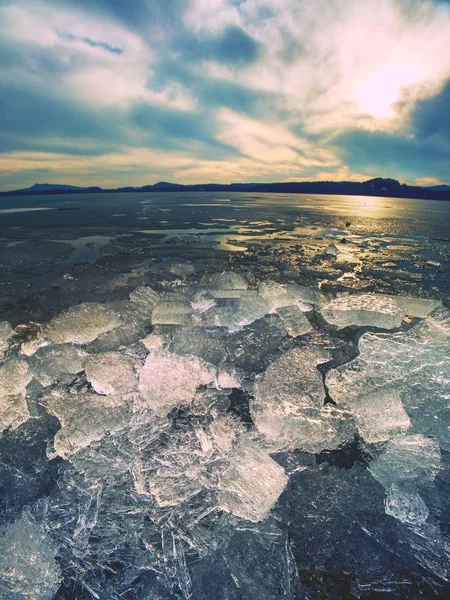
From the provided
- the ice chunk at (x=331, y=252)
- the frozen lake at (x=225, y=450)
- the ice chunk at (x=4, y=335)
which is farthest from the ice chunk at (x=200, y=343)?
the ice chunk at (x=331, y=252)

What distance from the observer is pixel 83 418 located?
2.35 meters

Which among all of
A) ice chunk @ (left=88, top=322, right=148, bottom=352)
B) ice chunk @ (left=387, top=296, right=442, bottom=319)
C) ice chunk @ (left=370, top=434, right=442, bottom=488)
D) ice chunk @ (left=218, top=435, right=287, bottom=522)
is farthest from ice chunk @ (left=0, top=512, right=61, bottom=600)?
ice chunk @ (left=387, top=296, right=442, bottom=319)

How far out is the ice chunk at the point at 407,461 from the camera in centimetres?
196

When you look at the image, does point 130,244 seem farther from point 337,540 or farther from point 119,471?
point 337,540

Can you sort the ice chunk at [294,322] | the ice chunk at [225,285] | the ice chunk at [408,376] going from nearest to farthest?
the ice chunk at [408,376] → the ice chunk at [294,322] → the ice chunk at [225,285]

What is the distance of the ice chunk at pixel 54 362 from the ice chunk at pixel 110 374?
0.29 metres

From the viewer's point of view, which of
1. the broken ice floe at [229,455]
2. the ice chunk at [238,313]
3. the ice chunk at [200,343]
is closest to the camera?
the broken ice floe at [229,455]

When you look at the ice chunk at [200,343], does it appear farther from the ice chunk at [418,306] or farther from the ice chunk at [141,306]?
the ice chunk at [418,306]

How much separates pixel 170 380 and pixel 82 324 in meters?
1.74

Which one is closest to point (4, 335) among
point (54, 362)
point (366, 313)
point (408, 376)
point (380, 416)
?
point (54, 362)

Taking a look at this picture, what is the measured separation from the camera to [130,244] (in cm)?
914

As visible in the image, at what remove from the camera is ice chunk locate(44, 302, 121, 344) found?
3525mm

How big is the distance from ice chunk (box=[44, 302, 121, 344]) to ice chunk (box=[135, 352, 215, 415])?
48.6 inches

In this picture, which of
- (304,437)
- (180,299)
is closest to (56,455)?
(304,437)
